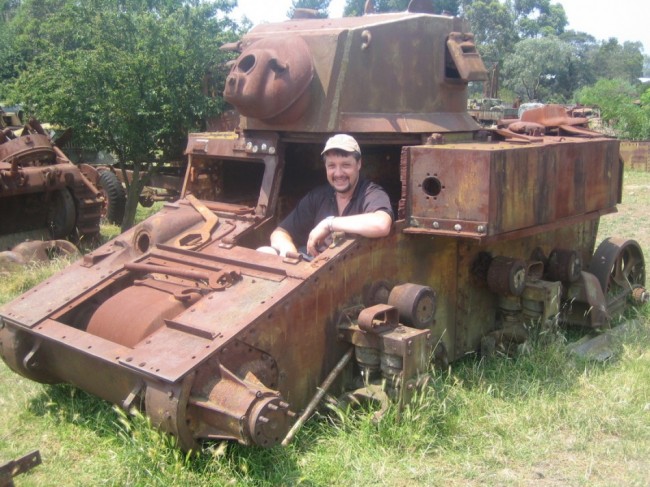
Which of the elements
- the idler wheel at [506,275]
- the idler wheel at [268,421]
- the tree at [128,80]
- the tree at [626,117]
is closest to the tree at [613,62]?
the tree at [626,117]

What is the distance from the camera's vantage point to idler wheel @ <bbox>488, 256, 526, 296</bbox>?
5.12 metres

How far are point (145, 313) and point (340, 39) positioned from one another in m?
2.13

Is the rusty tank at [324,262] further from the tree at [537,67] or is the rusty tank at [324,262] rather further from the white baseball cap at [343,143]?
the tree at [537,67]

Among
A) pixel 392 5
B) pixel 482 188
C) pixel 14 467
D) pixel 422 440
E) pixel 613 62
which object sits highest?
pixel 392 5

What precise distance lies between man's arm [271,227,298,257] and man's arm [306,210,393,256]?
16cm

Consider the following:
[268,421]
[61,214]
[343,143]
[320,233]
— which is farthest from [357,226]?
[61,214]

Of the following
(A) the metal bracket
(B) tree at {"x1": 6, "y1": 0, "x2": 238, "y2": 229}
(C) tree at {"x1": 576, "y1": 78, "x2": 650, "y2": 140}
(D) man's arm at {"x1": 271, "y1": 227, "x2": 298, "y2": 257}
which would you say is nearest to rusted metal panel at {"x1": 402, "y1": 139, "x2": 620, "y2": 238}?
(D) man's arm at {"x1": 271, "y1": 227, "x2": 298, "y2": 257}

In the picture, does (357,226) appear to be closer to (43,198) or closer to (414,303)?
(414,303)

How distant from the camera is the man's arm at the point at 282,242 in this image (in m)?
4.66

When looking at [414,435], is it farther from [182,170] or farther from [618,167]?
[182,170]

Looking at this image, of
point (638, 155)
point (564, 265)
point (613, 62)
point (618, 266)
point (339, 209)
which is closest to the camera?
point (339, 209)

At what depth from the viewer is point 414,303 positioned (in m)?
4.38

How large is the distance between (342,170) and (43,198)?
606 centimetres

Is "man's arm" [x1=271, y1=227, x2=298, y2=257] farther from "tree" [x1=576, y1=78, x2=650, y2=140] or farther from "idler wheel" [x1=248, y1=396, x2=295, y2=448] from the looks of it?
"tree" [x1=576, y1=78, x2=650, y2=140]
